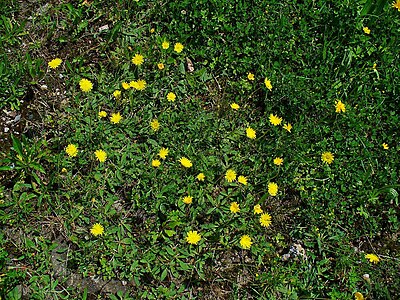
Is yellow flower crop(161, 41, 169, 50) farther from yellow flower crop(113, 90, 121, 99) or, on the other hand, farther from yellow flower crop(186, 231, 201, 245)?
yellow flower crop(186, 231, 201, 245)

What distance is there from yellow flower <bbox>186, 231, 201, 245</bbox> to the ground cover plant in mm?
16

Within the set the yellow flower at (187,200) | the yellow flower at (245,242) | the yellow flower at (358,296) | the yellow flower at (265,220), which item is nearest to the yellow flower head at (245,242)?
the yellow flower at (245,242)

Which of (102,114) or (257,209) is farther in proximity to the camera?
(102,114)

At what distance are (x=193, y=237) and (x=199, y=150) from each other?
0.58 meters

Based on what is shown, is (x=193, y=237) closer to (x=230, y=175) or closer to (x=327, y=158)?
(x=230, y=175)

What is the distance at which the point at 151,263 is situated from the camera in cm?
285

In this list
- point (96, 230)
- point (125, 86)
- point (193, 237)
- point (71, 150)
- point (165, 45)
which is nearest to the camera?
point (96, 230)

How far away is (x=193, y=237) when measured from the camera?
2934mm

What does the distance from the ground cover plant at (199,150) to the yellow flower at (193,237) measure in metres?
0.02

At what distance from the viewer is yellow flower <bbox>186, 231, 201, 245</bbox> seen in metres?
2.91

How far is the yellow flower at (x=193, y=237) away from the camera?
291 centimetres

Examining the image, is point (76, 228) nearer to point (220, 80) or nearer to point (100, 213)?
point (100, 213)

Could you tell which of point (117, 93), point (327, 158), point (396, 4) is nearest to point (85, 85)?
point (117, 93)

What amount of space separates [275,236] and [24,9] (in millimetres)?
2461
